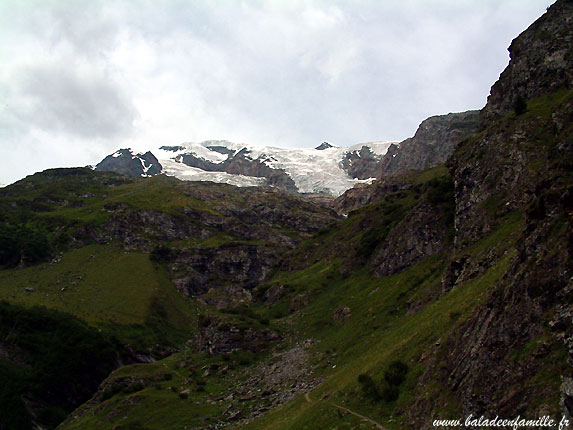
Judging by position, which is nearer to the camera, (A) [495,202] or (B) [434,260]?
(A) [495,202]

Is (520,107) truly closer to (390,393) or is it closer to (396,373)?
(396,373)

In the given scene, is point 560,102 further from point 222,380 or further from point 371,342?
point 222,380

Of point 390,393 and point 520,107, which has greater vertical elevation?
point 520,107

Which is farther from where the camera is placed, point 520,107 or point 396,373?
point 520,107

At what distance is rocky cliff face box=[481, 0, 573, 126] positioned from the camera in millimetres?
70875

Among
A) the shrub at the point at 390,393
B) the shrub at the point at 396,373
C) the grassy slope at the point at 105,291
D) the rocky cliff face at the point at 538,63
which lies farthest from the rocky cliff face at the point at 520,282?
the grassy slope at the point at 105,291

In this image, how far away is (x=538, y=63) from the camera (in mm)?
76188

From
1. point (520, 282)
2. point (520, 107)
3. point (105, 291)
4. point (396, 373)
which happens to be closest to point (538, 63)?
point (520, 107)

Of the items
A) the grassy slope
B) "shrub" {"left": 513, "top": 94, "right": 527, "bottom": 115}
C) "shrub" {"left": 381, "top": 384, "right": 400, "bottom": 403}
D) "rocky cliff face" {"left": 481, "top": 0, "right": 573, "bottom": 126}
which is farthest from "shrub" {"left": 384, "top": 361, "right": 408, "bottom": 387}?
the grassy slope

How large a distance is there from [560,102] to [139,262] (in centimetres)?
16253

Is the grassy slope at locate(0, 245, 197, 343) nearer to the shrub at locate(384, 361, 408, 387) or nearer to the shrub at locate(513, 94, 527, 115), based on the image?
the shrub at locate(384, 361, 408, 387)

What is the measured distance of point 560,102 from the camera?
2250 inches

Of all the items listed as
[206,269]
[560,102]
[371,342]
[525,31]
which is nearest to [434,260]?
[371,342]

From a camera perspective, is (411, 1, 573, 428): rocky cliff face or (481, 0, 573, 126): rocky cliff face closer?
(411, 1, 573, 428): rocky cliff face
